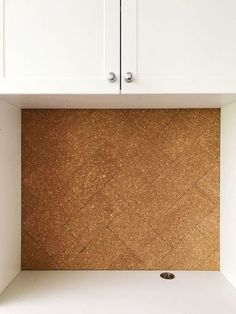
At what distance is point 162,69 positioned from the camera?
45.6 inches

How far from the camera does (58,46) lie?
1.15 m

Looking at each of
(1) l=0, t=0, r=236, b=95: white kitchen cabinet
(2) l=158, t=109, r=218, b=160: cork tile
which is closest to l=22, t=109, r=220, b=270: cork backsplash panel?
(2) l=158, t=109, r=218, b=160: cork tile

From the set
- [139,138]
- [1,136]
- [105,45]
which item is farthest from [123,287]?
[105,45]

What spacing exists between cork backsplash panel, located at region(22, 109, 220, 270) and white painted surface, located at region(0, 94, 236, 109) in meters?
0.10

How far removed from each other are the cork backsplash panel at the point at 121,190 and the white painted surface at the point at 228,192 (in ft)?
0.17

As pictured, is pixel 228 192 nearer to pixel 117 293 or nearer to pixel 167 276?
pixel 167 276

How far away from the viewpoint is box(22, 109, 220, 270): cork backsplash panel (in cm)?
158

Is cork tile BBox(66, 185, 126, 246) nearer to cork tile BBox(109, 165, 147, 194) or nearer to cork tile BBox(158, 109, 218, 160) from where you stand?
cork tile BBox(109, 165, 147, 194)

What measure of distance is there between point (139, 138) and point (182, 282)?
67 cm

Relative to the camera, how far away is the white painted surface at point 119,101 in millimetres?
1245

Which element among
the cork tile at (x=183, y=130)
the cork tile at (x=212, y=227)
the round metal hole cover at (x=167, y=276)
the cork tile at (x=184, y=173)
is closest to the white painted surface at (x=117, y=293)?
the round metal hole cover at (x=167, y=276)

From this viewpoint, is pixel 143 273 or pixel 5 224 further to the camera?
pixel 143 273

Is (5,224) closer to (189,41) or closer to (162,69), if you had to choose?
(162,69)

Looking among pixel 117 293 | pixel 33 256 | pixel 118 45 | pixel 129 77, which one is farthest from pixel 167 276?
pixel 118 45
